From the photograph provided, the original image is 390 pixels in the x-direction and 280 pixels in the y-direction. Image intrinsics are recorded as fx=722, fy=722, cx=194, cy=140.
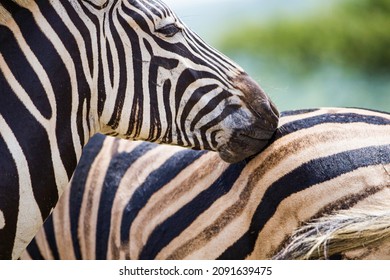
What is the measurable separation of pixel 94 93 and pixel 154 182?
0.84 m

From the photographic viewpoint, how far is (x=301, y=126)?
315 centimetres

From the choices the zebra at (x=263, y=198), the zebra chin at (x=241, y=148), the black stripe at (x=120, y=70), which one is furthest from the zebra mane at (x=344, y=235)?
the black stripe at (x=120, y=70)

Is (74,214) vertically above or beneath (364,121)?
beneath

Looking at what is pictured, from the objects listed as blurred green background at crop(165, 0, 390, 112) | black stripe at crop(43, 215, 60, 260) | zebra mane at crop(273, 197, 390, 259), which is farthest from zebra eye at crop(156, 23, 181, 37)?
blurred green background at crop(165, 0, 390, 112)

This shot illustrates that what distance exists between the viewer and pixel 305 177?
2.98 metres

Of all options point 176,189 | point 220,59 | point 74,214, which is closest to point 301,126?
point 220,59

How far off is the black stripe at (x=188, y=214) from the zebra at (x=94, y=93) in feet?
0.73

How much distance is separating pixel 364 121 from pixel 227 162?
62cm

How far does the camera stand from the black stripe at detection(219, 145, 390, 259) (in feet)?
9.61

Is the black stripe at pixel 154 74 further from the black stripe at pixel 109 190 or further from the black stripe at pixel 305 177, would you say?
the black stripe at pixel 109 190

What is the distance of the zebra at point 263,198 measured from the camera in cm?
273

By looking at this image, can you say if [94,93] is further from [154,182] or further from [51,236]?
[51,236]
